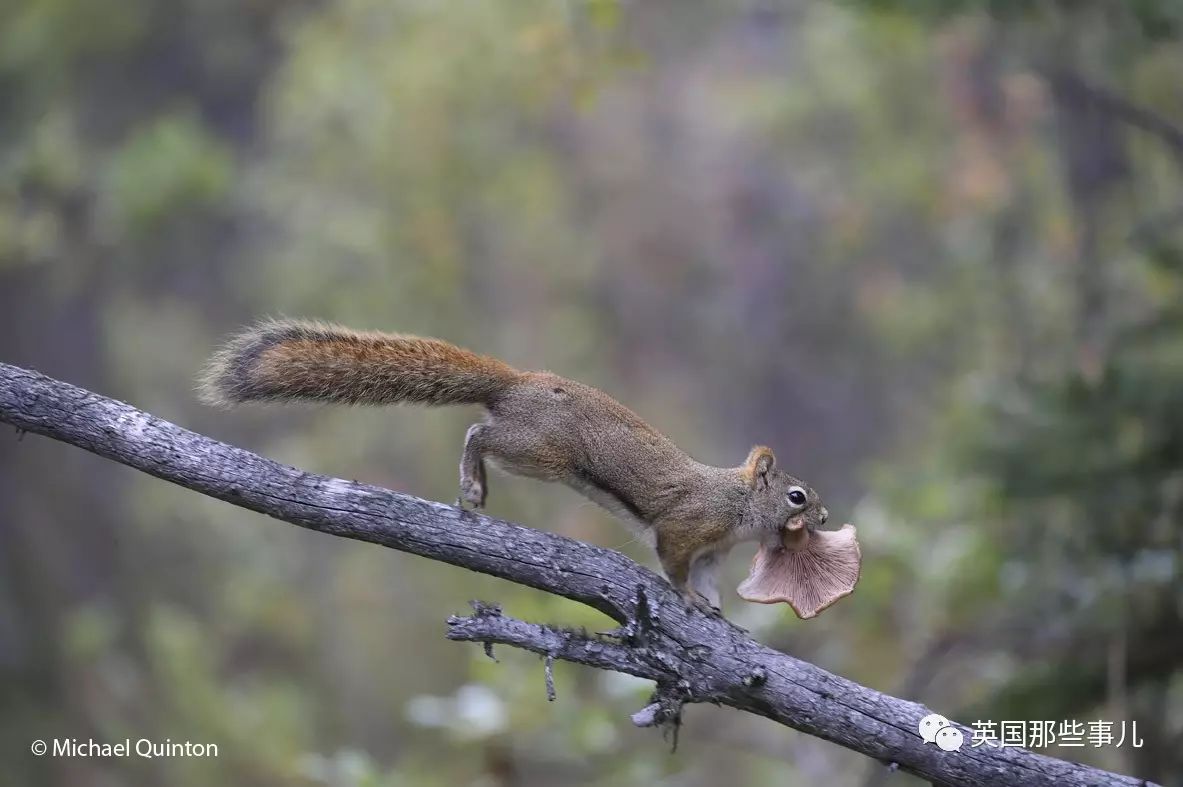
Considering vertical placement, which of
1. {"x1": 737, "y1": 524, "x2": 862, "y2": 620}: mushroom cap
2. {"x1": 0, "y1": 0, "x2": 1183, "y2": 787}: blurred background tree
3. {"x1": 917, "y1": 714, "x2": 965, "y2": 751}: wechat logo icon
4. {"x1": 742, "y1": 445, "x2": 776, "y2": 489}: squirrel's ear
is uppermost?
{"x1": 0, "y1": 0, "x2": 1183, "y2": 787}: blurred background tree

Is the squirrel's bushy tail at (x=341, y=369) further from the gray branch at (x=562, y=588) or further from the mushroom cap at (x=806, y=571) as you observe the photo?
the mushroom cap at (x=806, y=571)

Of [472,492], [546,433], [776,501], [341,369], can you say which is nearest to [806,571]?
[776,501]

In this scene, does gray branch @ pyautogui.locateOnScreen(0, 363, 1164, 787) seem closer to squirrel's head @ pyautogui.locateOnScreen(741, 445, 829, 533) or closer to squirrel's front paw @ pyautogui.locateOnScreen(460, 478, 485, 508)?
squirrel's front paw @ pyautogui.locateOnScreen(460, 478, 485, 508)

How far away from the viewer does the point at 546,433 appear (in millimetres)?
3676

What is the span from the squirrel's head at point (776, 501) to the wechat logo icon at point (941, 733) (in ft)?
2.67

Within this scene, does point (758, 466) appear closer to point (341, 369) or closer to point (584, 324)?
point (341, 369)

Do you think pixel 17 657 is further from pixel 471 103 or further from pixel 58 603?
pixel 471 103

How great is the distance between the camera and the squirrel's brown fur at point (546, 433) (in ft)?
11.2

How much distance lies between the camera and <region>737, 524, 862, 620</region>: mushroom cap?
3.51 meters

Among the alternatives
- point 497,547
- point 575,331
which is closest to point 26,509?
point 575,331

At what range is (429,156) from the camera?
992 cm

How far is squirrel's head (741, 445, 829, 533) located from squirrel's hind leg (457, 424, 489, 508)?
0.85 m

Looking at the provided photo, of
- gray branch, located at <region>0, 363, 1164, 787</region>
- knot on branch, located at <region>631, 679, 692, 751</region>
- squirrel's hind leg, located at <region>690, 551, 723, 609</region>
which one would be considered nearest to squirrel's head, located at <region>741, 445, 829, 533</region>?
squirrel's hind leg, located at <region>690, 551, 723, 609</region>

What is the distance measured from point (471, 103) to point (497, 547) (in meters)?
7.53
